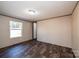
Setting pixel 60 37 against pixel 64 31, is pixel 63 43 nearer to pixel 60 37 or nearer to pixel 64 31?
pixel 60 37

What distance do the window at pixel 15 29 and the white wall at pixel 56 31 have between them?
1964 millimetres

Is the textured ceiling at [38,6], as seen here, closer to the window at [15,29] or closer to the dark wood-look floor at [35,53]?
the window at [15,29]

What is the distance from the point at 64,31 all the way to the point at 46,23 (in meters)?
1.80

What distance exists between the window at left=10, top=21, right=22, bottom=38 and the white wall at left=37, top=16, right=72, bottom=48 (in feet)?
6.44

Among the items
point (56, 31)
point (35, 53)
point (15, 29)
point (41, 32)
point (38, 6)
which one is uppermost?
point (38, 6)

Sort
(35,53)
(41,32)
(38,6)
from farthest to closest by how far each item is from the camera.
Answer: (41,32), (35,53), (38,6)

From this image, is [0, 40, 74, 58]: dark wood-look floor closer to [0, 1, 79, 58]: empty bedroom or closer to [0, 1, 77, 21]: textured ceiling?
[0, 1, 79, 58]: empty bedroom

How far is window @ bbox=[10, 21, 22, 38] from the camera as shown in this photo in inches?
174

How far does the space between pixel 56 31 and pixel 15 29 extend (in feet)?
10.9

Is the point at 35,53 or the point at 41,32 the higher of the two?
the point at 41,32

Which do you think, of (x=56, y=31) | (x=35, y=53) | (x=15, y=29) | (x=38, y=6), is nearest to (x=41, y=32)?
(x=56, y=31)

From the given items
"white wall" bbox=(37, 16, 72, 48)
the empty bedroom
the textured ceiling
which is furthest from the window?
"white wall" bbox=(37, 16, 72, 48)

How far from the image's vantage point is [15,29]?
479 centimetres

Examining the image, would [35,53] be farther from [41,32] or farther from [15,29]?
[41,32]
